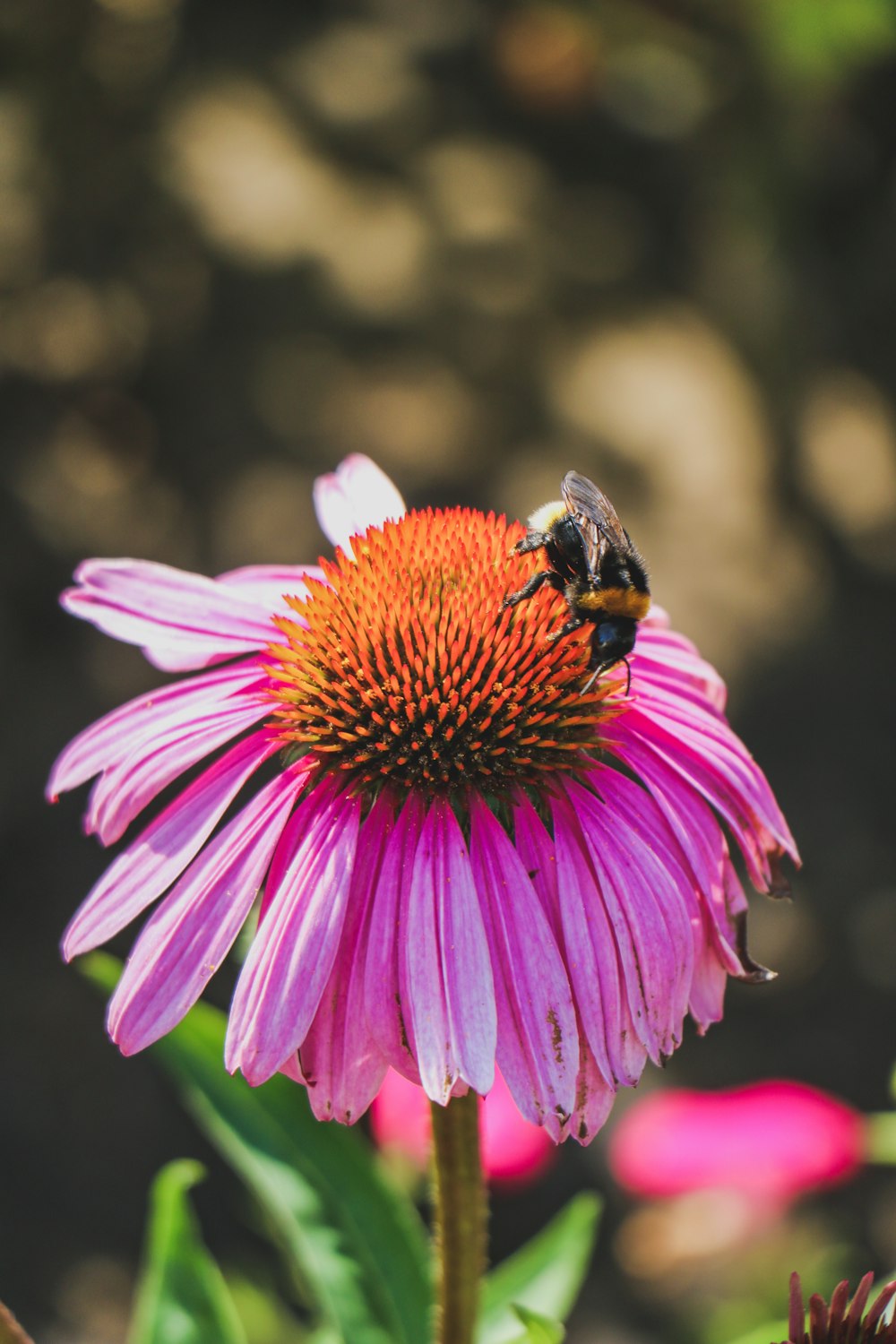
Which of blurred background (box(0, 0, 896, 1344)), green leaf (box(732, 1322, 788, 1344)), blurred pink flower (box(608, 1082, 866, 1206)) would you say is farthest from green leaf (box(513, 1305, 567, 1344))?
blurred background (box(0, 0, 896, 1344))

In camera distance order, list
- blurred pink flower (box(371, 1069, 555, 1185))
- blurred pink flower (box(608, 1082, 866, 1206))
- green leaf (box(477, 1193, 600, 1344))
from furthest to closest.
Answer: blurred pink flower (box(608, 1082, 866, 1206)) → blurred pink flower (box(371, 1069, 555, 1185)) → green leaf (box(477, 1193, 600, 1344))

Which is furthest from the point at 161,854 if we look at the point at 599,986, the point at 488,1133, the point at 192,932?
the point at 488,1133

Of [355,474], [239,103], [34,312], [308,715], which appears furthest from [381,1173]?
A: [239,103]

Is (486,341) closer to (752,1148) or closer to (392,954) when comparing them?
(752,1148)

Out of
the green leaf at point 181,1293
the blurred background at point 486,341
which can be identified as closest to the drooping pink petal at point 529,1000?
the green leaf at point 181,1293

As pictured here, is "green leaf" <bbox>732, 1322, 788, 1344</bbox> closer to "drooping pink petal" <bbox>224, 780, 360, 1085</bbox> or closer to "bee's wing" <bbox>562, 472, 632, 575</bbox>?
"drooping pink petal" <bbox>224, 780, 360, 1085</bbox>

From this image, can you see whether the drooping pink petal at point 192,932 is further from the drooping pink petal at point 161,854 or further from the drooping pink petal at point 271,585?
the drooping pink petal at point 271,585

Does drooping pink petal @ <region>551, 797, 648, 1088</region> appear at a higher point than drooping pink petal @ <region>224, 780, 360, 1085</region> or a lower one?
lower

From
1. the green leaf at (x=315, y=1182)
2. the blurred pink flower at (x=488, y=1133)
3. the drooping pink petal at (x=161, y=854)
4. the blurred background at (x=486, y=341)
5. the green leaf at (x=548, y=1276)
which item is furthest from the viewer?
the blurred background at (x=486, y=341)
